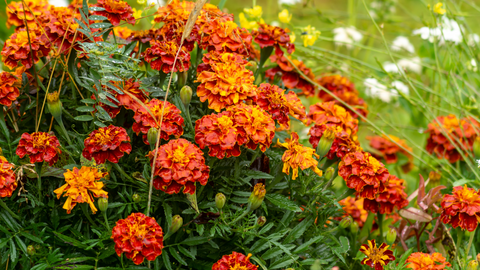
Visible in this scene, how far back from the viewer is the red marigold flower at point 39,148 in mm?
1079

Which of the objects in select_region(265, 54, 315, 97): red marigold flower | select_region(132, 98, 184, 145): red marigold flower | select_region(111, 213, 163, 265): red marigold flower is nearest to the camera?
select_region(111, 213, 163, 265): red marigold flower

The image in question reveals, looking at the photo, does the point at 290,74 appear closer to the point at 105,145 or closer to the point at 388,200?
the point at 388,200

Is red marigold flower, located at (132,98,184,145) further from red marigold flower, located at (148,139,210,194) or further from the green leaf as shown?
the green leaf

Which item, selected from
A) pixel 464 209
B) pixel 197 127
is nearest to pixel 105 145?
pixel 197 127

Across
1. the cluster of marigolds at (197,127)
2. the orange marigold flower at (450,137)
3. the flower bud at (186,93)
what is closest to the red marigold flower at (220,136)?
the cluster of marigolds at (197,127)

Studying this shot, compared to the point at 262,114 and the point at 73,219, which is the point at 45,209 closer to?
the point at 73,219

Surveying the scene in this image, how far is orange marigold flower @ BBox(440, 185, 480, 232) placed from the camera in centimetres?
124

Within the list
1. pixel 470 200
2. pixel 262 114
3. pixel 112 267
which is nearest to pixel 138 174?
pixel 112 267

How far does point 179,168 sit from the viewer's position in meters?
1.00

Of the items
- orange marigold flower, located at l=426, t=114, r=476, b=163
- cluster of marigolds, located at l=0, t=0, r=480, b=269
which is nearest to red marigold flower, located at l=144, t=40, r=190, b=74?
cluster of marigolds, located at l=0, t=0, r=480, b=269

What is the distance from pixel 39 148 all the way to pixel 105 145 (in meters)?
0.16

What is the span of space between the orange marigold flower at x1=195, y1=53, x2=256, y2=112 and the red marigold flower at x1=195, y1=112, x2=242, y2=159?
0.08 meters

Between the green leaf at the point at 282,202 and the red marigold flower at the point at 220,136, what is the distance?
182 mm

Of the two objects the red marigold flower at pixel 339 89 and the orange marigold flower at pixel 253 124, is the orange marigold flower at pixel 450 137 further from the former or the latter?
the orange marigold flower at pixel 253 124
